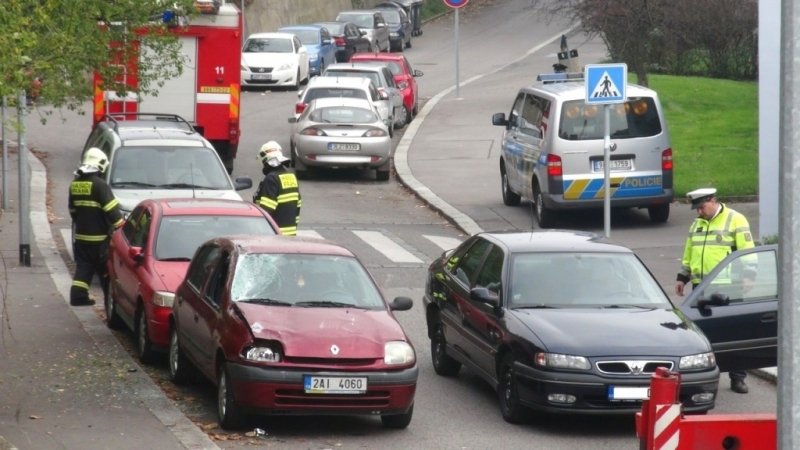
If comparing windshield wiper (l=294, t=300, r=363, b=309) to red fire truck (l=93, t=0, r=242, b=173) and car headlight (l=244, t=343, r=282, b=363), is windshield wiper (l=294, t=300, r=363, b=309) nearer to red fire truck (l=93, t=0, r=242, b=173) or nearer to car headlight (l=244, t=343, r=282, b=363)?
car headlight (l=244, t=343, r=282, b=363)

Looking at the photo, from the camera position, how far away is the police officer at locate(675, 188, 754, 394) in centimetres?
1362

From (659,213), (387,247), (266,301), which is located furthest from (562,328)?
(659,213)

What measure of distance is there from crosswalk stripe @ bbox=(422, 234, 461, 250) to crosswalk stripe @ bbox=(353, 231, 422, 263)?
626 millimetres

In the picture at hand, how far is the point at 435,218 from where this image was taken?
79.3 feet

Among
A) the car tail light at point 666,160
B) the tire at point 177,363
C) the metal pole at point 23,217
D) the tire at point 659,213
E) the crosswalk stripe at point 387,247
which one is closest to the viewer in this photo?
the tire at point 177,363

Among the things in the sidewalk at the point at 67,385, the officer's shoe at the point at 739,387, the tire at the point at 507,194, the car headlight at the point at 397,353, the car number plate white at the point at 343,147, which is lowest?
the officer's shoe at the point at 739,387

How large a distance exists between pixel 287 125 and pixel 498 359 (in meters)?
23.3

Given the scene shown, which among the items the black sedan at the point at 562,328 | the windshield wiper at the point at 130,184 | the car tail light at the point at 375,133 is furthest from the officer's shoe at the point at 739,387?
the car tail light at the point at 375,133

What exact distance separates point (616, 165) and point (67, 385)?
11.2 meters

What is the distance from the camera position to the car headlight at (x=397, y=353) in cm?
1116

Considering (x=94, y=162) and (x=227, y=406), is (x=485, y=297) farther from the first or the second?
(x=94, y=162)

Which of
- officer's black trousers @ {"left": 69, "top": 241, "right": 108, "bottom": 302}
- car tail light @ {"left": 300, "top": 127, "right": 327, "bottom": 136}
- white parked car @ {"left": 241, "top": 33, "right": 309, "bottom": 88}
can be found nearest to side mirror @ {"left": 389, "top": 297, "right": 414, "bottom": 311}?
officer's black trousers @ {"left": 69, "top": 241, "right": 108, "bottom": 302}

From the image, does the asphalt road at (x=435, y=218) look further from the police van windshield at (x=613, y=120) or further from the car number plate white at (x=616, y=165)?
the police van windshield at (x=613, y=120)

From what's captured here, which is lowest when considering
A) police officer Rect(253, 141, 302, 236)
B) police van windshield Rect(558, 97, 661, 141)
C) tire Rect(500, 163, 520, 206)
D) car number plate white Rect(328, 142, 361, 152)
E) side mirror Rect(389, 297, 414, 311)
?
side mirror Rect(389, 297, 414, 311)
